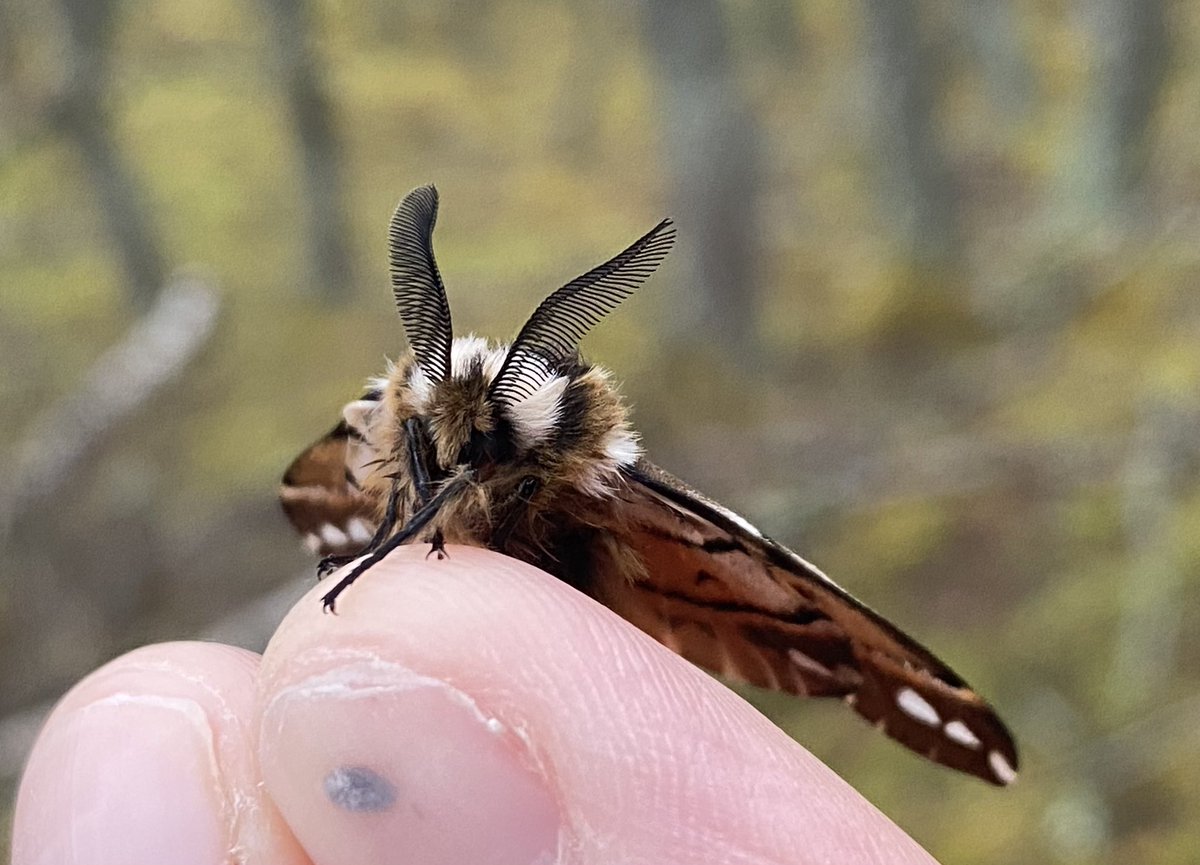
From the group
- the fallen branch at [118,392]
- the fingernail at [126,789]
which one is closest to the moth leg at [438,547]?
the fingernail at [126,789]

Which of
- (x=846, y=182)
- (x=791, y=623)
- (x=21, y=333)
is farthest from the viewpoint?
(x=846, y=182)

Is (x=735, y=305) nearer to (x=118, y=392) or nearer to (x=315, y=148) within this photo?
(x=118, y=392)

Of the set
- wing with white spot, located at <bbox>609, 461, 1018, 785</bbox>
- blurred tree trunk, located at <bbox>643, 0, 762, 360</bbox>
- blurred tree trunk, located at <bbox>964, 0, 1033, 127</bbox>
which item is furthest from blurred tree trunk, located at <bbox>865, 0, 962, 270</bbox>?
wing with white spot, located at <bbox>609, 461, 1018, 785</bbox>

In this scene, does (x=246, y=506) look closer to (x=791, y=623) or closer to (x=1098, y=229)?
(x=791, y=623)

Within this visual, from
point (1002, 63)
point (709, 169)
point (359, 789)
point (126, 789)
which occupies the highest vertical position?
point (1002, 63)

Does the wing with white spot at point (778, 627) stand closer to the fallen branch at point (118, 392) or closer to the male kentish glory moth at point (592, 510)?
the male kentish glory moth at point (592, 510)

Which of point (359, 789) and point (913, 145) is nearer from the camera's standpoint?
point (359, 789)

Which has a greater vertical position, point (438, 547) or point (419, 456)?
point (419, 456)

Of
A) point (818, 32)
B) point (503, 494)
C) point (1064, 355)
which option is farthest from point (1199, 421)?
point (818, 32)

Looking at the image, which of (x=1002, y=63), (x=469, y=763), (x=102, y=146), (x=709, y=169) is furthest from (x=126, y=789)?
(x=1002, y=63)
